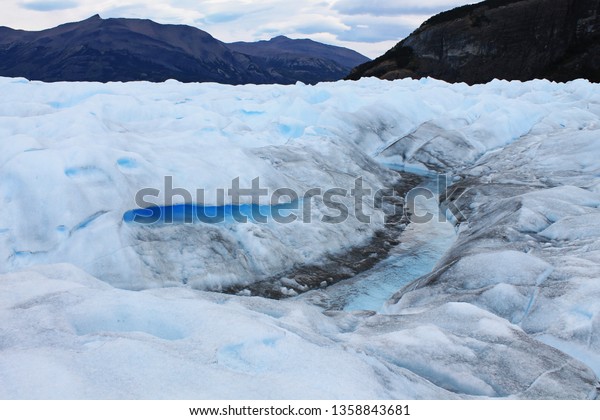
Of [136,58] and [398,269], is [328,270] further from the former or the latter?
[136,58]

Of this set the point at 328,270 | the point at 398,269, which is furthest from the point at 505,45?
the point at 328,270

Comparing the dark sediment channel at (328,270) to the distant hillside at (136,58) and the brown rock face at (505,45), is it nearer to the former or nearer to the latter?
the brown rock face at (505,45)

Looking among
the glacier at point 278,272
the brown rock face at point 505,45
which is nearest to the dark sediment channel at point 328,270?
the glacier at point 278,272

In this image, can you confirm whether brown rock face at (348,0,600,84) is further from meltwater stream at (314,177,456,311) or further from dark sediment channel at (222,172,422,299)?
dark sediment channel at (222,172,422,299)

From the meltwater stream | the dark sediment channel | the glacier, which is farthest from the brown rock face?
the dark sediment channel

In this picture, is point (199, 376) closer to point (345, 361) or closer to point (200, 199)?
point (345, 361)

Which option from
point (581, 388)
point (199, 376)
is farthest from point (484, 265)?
point (199, 376)
